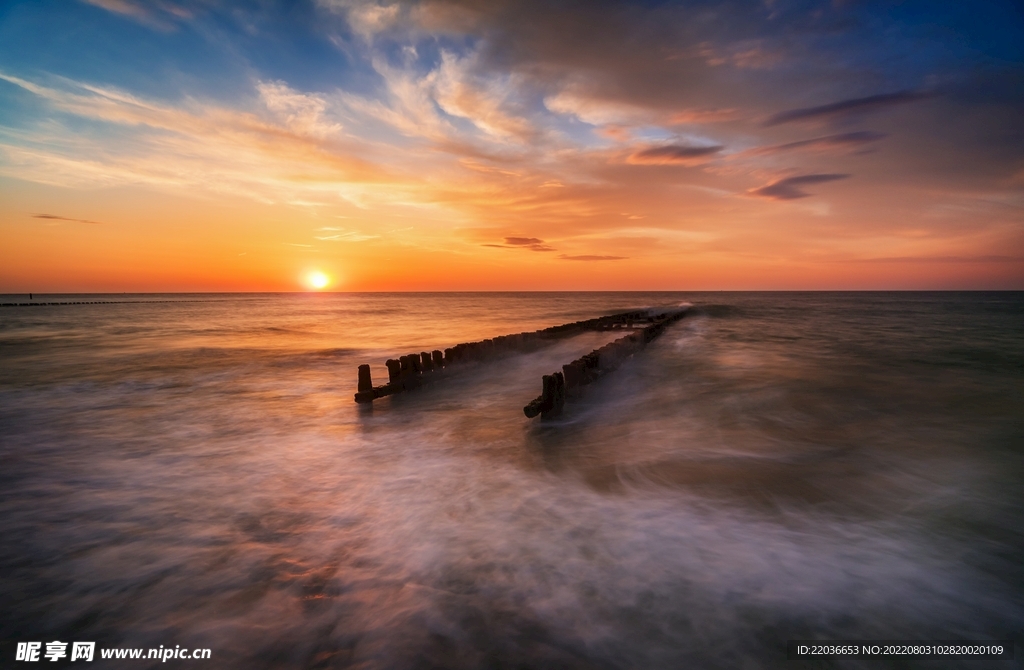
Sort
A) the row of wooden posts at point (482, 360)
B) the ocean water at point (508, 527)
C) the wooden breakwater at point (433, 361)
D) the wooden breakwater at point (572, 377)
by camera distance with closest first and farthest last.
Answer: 1. the ocean water at point (508, 527)
2. the wooden breakwater at point (572, 377)
3. the row of wooden posts at point (482, 360)
4. the wooden breakwater at point (433, 361)

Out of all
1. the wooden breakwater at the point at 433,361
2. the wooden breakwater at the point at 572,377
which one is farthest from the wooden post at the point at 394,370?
the wooden breakwater at the point at 572,377

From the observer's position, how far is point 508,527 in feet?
17.5

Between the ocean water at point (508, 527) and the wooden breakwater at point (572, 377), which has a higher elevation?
the wooden breakwater at point (572, 377)

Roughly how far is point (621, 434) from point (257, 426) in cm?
741

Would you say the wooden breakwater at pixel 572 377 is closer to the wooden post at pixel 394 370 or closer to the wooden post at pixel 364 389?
the wooden post at pixel 394 370

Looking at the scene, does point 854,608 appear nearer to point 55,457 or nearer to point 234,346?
point 55,457

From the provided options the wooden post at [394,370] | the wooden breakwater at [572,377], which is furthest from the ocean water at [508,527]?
the wooden post at [394,370]

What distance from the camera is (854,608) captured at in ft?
13.0

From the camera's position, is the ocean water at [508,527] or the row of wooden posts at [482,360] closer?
the ocean water at [508,527]

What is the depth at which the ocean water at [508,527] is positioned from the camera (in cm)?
370

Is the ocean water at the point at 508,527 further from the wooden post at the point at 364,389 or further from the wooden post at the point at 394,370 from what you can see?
the wooden post at the point at 394,370

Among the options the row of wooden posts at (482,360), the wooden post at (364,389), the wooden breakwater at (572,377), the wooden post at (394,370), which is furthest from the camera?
the wooden post at (394,370)

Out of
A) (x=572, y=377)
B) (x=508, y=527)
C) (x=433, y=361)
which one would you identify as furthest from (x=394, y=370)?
(x=508, y=527)

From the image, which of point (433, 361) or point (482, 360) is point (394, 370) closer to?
point (433, 361)
